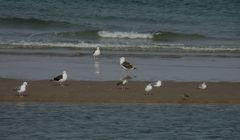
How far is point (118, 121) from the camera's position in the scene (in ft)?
57.6

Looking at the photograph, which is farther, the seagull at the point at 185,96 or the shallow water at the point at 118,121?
the seagull at the point at 185,96

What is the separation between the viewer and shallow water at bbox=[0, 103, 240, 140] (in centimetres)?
1633

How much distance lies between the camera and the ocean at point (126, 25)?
109ft

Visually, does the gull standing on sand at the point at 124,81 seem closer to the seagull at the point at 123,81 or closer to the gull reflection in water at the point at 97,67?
the seagull at the point at 123,81

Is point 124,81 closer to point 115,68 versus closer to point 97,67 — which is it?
point 115,68

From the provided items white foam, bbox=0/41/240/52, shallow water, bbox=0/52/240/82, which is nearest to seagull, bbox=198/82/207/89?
shallow water, bbox=0/52/240/82

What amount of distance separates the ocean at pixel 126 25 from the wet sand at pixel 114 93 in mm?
9039

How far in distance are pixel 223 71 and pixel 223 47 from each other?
815cm

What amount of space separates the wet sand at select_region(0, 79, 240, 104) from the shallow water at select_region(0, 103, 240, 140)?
1.52 ft

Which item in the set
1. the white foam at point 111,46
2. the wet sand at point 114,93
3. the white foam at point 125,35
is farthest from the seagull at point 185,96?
the white foam at point 125,35

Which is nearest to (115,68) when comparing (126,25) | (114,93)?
(114,93)

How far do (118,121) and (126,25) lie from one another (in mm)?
24255

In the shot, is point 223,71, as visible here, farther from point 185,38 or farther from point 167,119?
point 185,38

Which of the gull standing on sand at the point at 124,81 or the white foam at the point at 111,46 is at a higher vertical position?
the white foam at the point at 111,46
